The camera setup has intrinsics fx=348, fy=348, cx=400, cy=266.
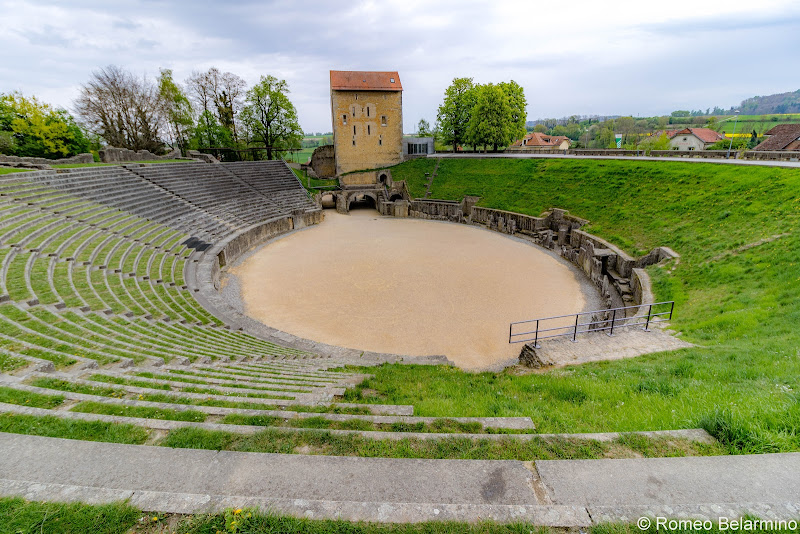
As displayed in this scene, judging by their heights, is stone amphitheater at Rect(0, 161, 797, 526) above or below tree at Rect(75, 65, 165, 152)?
below

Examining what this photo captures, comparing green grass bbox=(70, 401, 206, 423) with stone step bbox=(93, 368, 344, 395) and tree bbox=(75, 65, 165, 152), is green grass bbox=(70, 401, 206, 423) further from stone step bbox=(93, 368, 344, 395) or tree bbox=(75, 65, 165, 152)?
tree bbox=(75, 65, 165, 152)

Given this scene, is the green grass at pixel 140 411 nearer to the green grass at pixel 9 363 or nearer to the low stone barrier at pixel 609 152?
the green grass at pixel 9 363

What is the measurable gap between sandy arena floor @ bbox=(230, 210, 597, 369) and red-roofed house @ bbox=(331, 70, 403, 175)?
20611 mm

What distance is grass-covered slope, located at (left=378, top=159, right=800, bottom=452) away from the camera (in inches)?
198

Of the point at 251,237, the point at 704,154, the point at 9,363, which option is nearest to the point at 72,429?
the point at 9,363

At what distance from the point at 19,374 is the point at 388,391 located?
6.53 meters

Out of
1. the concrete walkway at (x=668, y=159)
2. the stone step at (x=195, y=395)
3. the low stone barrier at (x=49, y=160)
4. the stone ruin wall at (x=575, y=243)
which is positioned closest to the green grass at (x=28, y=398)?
the stone step at (x=195, y=395)

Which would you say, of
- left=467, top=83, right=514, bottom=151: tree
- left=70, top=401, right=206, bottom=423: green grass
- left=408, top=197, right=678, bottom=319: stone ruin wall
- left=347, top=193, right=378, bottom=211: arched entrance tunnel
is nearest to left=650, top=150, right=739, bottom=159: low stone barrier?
left=408, top=197, right=678, bottom=319: stone ruin wall

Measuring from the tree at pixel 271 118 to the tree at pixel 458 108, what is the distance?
64.1 ft

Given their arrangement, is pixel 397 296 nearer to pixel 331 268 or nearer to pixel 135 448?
pixel 331 268

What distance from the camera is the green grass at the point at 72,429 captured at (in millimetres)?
4223

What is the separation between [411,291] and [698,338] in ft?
36.0

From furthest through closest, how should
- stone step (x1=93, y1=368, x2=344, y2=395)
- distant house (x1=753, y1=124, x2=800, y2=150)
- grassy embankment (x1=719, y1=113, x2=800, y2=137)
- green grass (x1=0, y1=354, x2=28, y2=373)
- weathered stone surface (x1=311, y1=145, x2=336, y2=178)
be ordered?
1. grassy embankment (x1=719, y1=113, x2=800, y2=137)
2. weathered stone surface (x1=311, y1=145, x2=336, y2=178)
3. distant house (x1=753, y1=124, x2=800, y2=150)
4. stone step (x1=93, y1=368, x2=344, y2=395)
5. green grass (x1=0, y1=354, x2=28, y2=373)

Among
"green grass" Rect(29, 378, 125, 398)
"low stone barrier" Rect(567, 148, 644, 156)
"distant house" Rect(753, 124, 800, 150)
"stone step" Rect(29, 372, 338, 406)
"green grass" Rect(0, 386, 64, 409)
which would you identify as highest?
"distant house" Rect(753, 124, 800, 150)
